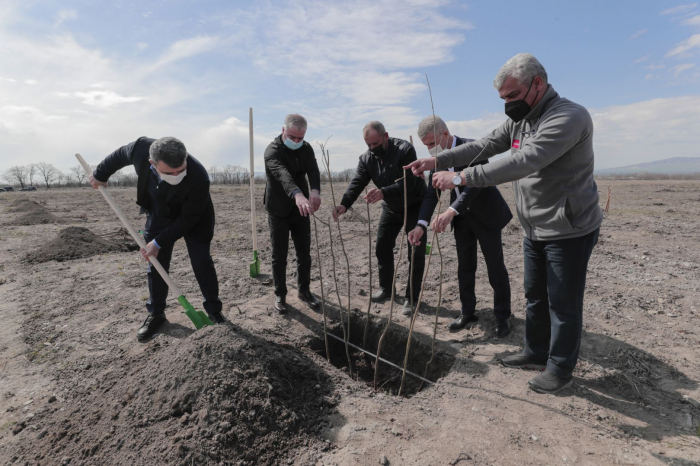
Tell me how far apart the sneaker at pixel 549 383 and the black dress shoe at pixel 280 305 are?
2.47 m

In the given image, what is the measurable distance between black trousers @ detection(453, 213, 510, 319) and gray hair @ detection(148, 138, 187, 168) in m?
2.43


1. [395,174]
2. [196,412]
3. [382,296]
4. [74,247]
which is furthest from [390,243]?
[74,247]

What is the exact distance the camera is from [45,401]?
264cm

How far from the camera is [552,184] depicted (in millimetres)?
2254

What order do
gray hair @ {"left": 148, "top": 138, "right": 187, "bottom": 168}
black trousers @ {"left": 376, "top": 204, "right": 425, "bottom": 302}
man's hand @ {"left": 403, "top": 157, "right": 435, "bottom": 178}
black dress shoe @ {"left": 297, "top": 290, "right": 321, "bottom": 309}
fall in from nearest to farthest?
man's hand @ {"left": 403, "top": 157, "right": 435, "bottom": 178}
gray hair @ {"left": 148, "top": 138, "right": 187, "bottom": 168}
black trousers @ {"left": 376, "top": 204, "right": 425, "bottom": 302}
black dress shoe @ {"left": 297, "top": 290, "right": 321, "bottom": 309}

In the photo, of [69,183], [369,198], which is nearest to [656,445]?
[369,198]

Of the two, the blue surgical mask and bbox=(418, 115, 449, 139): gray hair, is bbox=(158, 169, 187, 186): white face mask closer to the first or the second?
the blue surgical mask

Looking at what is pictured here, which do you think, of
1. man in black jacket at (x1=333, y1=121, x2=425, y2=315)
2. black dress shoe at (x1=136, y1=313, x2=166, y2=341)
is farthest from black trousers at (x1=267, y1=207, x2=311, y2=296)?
black dress shoe at (x1=136, y1=313, x2=166, y2=341)

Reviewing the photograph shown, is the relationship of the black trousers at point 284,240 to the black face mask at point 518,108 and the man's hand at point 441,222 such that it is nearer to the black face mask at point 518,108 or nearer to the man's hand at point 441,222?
the man's hand at point 441,222

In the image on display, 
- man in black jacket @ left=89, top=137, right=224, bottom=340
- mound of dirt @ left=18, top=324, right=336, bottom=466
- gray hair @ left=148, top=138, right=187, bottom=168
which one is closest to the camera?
mound of dirt @ left=18, top=324, right=336, bottom=466

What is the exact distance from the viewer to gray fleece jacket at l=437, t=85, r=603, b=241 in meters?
2.07

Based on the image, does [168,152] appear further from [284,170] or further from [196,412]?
[196,412]

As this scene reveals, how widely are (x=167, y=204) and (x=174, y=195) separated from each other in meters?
0.15

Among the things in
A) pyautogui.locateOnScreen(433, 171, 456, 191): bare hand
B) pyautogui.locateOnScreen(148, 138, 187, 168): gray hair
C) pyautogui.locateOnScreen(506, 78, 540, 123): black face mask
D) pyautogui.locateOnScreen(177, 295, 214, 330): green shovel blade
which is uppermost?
pyautogui.locateOnScreen(506, 78, 540, 123): black face mask
